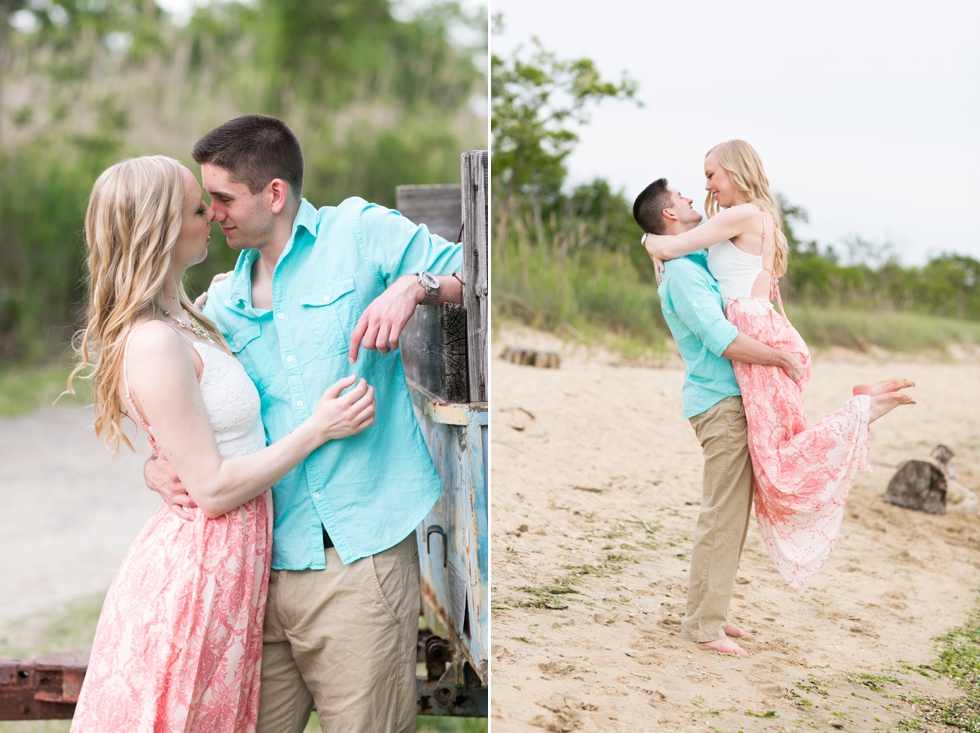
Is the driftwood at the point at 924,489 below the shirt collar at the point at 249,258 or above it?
below

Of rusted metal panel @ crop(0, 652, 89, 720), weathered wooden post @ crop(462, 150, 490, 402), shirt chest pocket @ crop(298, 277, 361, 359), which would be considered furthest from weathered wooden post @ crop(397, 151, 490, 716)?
rusted metal panel @ crop(0, 652, 89, 720)

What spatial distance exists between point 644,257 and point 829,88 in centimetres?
476

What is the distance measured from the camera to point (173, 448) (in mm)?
2023

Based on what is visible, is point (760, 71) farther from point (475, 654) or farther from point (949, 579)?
point (475, 654)

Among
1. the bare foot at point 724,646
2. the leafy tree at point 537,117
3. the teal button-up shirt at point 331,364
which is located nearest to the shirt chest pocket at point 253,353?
the teal button-up shirt at point 331,364

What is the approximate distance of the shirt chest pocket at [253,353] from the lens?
7.49ft

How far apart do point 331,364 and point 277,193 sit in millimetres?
404

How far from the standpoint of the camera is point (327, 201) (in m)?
11.5

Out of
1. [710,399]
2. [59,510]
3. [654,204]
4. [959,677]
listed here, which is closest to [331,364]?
[654,204]

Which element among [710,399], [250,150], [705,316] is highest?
[250,150]

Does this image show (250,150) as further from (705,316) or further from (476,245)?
(705,316)

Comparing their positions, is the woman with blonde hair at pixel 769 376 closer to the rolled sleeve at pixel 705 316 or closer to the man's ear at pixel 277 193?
the rolled sleeve at pixel 705 316

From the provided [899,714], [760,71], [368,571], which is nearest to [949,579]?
[899,714]

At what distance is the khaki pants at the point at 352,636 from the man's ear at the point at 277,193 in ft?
2.55
